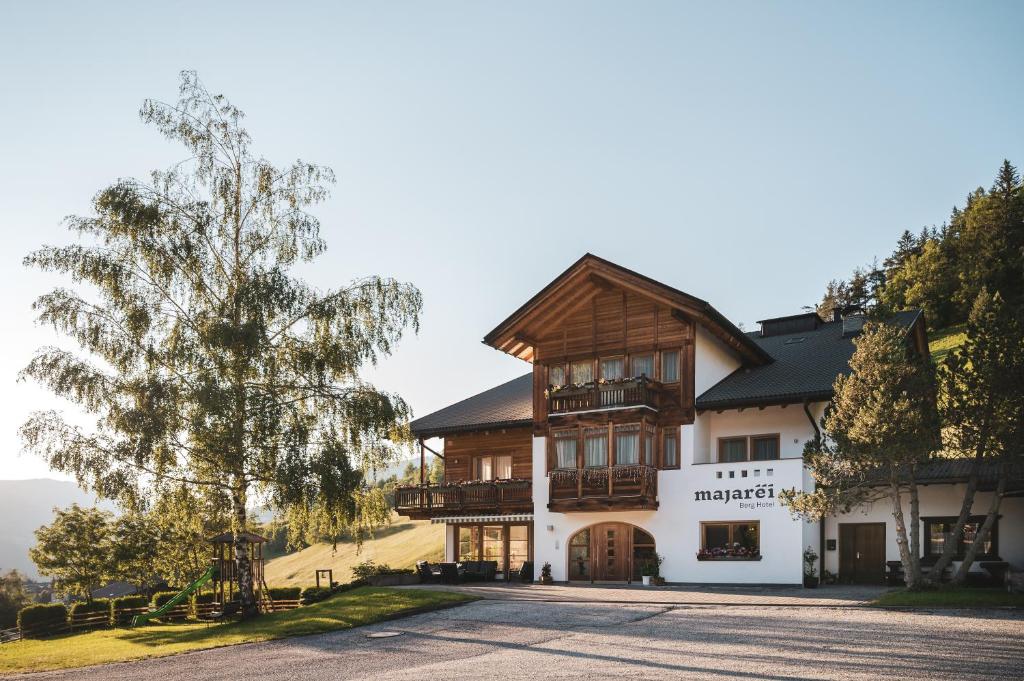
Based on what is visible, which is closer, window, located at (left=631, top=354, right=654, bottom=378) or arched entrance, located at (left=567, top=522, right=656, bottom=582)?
arched entrance, located at (left=567, top=522, right=656, bottom=582)

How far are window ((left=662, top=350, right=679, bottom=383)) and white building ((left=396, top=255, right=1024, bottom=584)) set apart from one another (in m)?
0.05

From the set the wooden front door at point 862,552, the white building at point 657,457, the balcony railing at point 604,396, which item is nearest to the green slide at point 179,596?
Result: the white building at point 657,457

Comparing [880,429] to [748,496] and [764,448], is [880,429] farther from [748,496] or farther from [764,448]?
[764,448]

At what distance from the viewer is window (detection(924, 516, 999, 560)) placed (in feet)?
85.7

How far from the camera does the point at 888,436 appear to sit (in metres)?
21.8

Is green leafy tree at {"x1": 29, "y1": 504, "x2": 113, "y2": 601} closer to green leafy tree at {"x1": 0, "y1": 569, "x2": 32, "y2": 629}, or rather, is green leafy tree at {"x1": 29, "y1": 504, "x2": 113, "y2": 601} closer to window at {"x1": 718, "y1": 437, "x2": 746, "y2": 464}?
window at {"x1": 718, "y1": 437, "x2": 746, "y2": 464}

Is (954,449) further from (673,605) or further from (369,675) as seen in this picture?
(369,675)

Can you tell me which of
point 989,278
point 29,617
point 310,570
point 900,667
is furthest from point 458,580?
point 989,278

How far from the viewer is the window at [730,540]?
28.5 metres

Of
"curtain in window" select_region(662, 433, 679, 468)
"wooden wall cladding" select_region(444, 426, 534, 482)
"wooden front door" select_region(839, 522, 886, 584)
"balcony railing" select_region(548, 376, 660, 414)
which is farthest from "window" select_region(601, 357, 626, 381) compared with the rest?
"wooden front door" select_region(839, 522, 886, 584)

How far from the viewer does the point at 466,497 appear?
1345 inches

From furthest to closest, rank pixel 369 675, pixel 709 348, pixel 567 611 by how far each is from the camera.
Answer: pixel 709 348
pixel 567 611
pixel 369 675

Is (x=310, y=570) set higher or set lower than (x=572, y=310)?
lower

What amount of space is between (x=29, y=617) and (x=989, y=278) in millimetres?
60917
